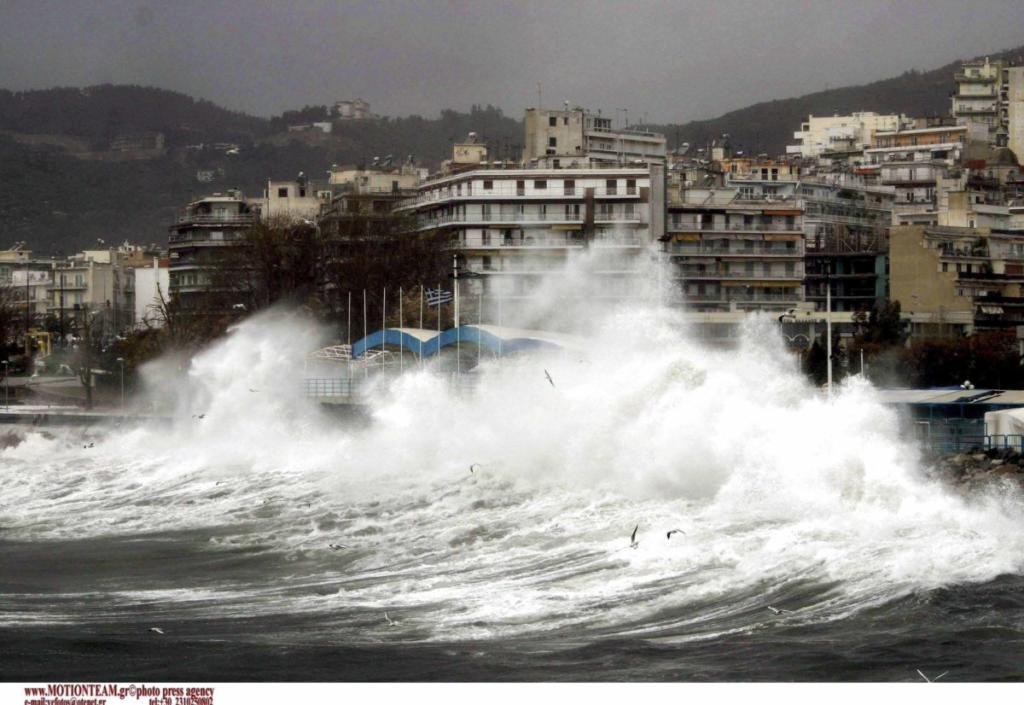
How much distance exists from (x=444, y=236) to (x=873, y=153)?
4127 centimetres

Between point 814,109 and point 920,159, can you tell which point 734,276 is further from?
point 814,109

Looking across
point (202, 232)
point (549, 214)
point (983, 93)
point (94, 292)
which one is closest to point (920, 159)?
point (983, 93)

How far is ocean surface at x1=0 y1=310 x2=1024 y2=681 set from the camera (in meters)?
14.1

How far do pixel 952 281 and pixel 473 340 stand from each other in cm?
2533

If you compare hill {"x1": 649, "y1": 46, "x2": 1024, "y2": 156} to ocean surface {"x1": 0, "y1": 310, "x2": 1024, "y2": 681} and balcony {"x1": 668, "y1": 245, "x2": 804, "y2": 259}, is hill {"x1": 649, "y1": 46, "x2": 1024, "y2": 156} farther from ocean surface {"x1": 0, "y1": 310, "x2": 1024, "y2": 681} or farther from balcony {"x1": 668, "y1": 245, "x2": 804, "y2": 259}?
ocean surface {"x1": 0, "y1": 310, "x2": 1024, "y2": 681}

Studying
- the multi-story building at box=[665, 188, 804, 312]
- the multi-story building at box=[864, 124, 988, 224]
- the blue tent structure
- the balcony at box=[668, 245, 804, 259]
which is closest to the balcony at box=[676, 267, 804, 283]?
the multi-story building at box=[665, 188, 804, 312]

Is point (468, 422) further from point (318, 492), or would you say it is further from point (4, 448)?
point (4, 448)

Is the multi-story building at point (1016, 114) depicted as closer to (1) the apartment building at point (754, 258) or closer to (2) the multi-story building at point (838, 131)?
(2) the multi-story building at point (838, 131)

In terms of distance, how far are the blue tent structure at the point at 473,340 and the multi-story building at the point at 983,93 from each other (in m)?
65.5

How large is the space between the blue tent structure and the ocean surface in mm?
1412

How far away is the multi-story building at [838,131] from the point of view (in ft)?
341

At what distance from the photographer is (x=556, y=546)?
20500mm

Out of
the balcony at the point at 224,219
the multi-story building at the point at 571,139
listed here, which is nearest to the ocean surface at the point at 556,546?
the multi-story building at the point at 571,139

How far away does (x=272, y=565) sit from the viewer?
20.7m
